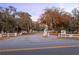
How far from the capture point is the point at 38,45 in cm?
892

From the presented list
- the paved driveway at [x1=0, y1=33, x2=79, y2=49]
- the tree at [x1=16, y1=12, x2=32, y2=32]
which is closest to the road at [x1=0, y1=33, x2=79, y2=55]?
the paved driveway at [x1=0, y1=33, x2=79, y2=49]

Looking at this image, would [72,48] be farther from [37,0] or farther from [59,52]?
[37,0]

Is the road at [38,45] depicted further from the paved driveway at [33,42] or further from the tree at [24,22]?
the tree at [24,22]

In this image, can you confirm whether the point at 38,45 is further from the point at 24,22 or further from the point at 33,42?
the point at 24,22

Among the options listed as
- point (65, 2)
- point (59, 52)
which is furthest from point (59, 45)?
point (65, 2)

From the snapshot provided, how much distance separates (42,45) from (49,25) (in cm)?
35

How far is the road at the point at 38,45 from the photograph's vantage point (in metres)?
8.88

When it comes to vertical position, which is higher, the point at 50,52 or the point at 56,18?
the point at 56,18

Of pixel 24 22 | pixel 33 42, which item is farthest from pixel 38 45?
pixel 24 22

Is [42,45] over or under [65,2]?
under

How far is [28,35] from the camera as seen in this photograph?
902 cm

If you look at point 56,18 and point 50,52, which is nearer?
point 50,52
